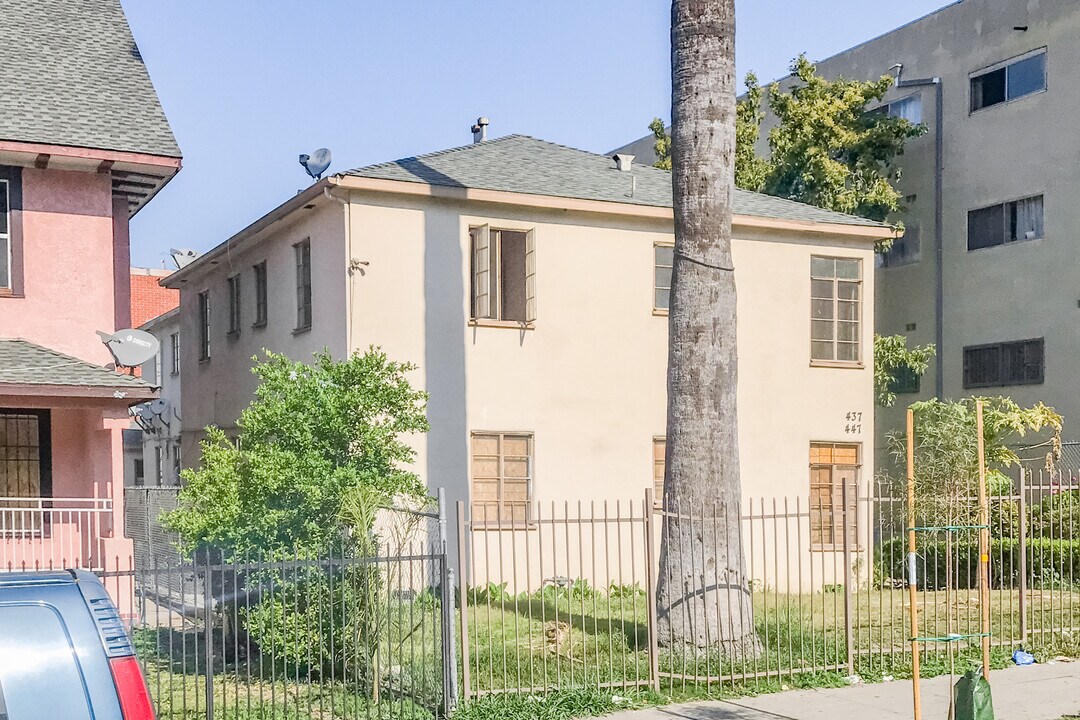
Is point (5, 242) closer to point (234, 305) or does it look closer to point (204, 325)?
point (234, 305)

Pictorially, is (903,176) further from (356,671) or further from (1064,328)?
(356,671)

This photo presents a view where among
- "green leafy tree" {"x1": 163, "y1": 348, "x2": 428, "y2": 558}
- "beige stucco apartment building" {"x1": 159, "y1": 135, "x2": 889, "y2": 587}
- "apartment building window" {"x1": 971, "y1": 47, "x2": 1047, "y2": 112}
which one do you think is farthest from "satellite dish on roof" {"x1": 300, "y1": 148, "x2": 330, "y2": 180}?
"apartment building window" {"x1": 971, "y1": 47, "x2": 1047, "y2": 112}

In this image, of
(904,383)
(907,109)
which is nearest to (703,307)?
(904,383)

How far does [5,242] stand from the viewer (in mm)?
14211

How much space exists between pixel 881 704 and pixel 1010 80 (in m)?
19.0

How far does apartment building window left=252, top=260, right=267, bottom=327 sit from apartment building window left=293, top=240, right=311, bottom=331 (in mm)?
1715

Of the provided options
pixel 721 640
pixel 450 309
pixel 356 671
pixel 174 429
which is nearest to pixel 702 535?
pixel 721 640

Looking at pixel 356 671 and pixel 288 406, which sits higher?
pixel 288 406

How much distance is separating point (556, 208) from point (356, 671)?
920 centimetres

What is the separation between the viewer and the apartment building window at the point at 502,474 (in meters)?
17.0

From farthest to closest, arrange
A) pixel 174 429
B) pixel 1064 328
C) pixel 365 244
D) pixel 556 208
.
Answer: pixel 174 429 → pixel 1064 328 → pixel 556 208 → pixel 365 244

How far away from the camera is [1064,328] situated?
79.9ft

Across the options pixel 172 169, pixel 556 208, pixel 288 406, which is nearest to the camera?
pixel 288 406

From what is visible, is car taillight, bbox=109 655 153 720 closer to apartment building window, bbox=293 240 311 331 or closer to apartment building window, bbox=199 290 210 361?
apartment building window, bbox=293 240 311 331
